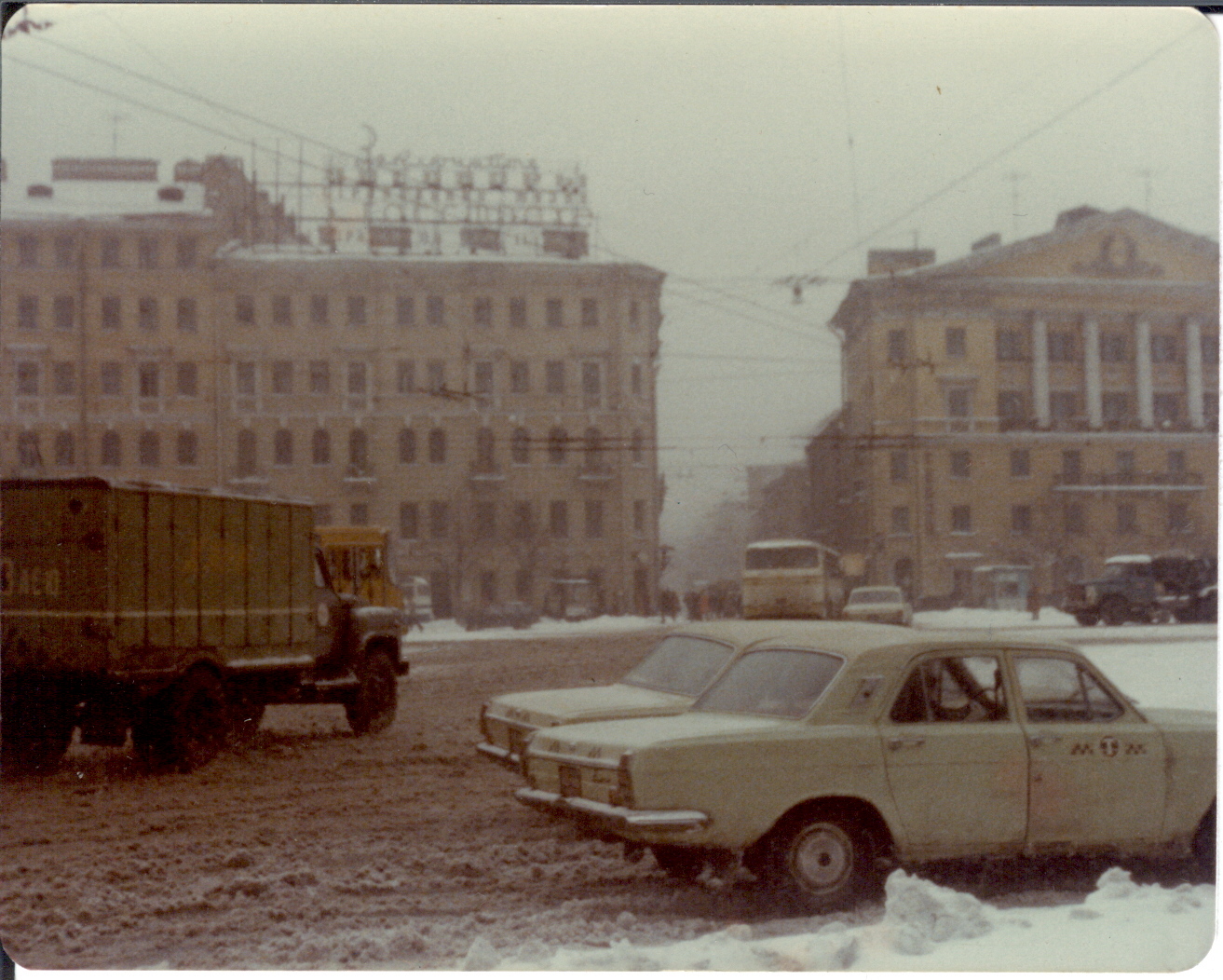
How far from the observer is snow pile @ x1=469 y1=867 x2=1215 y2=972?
5.16m

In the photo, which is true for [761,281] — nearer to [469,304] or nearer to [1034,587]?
[469,304]

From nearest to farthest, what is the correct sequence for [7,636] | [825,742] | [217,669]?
[825,742]
[7,636]
[217,669]

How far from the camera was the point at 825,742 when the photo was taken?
4.93 m

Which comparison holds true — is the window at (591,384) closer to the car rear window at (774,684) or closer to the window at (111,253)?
the car rear window at (774,684)

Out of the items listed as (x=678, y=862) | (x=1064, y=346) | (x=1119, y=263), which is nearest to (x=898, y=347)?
(x=1064, y=346)

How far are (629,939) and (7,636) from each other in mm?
3345

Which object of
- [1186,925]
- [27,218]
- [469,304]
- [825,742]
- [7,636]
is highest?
[27,218]

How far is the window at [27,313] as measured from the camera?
6199 millimetres

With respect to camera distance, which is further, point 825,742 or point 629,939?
point 629,939

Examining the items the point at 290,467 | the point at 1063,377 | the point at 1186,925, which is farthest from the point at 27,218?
the point at 1186,925

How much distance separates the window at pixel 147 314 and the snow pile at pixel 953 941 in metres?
3.37

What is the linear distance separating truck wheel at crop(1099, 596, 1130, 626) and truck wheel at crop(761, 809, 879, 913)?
1.68m

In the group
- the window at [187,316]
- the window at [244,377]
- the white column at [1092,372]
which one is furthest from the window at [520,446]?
the white column at [1092,372]

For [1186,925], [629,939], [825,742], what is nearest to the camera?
[825,742]
